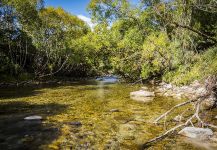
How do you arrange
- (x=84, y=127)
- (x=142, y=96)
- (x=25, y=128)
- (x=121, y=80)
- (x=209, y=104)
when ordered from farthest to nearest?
(x=121, y=80), (x=142, y=96), (x=209, y=104), (x=84, y=127), (x=25, y=128)

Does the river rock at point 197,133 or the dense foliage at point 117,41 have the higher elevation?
the dense foliage at point 117,41

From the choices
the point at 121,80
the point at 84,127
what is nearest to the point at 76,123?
the point at 84,127

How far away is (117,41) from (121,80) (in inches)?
293

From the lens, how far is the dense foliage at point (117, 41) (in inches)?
698

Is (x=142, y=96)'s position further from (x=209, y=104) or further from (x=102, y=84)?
(x=102, y=84)

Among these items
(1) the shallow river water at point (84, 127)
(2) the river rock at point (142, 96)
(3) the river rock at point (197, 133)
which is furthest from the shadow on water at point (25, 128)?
(2) the river rock at point (142, 96)

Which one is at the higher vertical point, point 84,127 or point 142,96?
point 142,96

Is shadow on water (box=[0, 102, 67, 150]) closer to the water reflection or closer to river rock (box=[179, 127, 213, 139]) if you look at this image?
river rock (box=[179, 127, 213, 139])

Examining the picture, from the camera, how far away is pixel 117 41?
31.1 metres

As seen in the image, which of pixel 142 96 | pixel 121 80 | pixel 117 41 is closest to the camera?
pixel 142 96

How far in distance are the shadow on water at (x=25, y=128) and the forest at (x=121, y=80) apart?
0.03m

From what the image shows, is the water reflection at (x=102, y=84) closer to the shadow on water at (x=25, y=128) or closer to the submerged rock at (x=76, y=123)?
the shadow on water at (x=25, y=128)

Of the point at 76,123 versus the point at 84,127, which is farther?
the point at 76,123

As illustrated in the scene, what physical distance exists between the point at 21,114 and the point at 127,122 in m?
5.11
